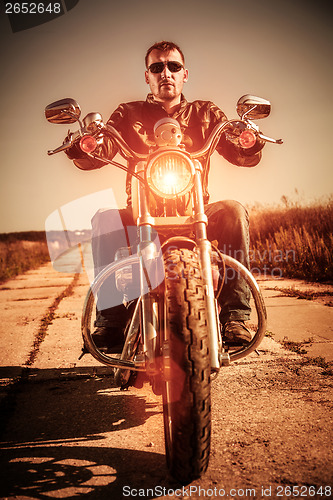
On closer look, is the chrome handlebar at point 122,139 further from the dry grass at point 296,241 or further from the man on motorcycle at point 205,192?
the dry grass at point 296,241

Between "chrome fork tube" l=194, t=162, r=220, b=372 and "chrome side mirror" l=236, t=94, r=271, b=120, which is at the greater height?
"chrome side mirror" l=236, t=94, r=271, b=120

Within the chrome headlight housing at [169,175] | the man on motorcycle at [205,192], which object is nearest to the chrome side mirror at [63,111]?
the man on motorcycle at [205,192]

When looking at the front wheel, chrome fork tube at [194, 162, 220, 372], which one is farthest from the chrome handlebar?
the front wheel

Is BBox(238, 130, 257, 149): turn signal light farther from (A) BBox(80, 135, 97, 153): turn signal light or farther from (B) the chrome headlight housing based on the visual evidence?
(A) BBox(80, 135, 97, 153): turn signal light

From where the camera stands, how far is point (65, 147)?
2.07 meters

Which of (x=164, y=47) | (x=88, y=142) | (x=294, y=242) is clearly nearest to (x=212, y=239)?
(x=88, y=142)

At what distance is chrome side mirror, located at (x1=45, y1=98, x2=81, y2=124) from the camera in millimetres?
1959

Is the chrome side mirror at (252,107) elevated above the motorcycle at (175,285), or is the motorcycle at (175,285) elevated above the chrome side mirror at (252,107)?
the chrome side mirror at (252,107)

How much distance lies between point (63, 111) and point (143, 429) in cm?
166

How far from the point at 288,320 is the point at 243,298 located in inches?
85.8

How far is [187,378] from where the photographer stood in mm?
1402

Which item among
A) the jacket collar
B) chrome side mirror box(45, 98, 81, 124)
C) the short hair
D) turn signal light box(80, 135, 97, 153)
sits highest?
the short hair

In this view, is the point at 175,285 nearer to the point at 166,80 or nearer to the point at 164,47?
the point at 166,80

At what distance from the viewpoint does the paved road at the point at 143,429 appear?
1504 millimetres
